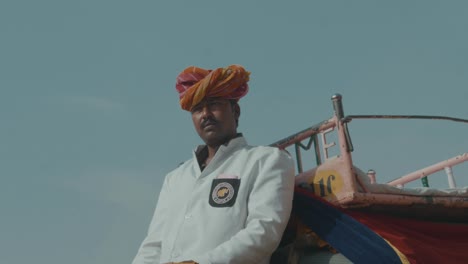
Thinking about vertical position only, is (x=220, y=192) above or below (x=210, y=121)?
below

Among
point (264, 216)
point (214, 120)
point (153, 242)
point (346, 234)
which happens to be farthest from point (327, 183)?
point (153, 242)

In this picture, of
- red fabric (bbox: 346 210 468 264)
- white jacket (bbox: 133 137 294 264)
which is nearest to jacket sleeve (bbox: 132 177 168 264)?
white jacket (bbox: 133 137 294 264)

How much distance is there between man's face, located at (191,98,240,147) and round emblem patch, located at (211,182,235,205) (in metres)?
0.41

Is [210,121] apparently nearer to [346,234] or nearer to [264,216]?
[264,216]

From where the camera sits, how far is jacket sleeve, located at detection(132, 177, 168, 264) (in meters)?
4.28

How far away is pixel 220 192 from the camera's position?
3.93 m

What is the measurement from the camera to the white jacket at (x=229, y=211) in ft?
11.9

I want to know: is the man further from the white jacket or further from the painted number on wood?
the painted number on wood

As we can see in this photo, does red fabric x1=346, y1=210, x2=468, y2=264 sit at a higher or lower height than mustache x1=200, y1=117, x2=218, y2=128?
lower

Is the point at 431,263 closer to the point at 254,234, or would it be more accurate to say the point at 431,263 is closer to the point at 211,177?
the point at 254,234

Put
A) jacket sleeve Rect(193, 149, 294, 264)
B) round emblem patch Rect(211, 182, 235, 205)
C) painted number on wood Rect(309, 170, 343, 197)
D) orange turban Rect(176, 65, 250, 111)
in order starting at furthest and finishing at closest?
1. orange turban Rect(176, 65, 250, 111)
2. round emblem patch Rect(211, 182, 235, 205)
3. painted number on wood Rect(309, 170, 343, 197)
4. jacket sleeve Rect(193, 149, 294, 264)

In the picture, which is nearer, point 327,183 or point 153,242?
point 327,183

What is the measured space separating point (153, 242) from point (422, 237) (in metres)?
1.66

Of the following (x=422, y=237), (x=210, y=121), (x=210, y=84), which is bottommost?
Answer: (x=422, y=237)
